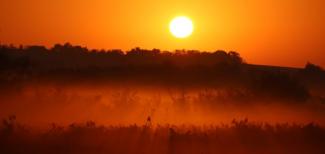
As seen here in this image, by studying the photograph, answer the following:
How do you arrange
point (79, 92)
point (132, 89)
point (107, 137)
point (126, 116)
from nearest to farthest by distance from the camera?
point (107, 137) → point (126, 116) → point (79, 92) → point (132, 89)

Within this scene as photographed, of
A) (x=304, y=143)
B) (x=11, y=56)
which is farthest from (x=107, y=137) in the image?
(x=11, y=56)

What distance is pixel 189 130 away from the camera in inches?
877

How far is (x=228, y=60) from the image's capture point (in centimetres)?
5241

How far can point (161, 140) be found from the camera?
20.7 m

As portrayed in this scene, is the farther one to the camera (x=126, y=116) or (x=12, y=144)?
(x=126, y=116)

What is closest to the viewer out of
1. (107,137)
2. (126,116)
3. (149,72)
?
(107,137)

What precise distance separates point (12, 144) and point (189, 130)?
5874 mm

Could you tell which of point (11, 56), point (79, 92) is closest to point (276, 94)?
point (79, 92)

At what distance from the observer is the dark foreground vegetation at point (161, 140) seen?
739 inches

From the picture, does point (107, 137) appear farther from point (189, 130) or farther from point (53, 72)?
point (53, 72)

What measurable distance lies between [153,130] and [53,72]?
2277 centimetres

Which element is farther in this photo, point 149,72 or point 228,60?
point 228,60

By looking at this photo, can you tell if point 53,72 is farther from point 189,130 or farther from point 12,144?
point 12,144

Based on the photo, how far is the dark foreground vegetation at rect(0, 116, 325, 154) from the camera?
18.8 meters
